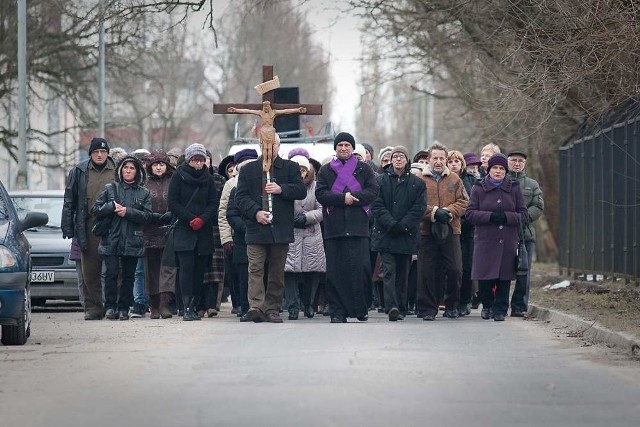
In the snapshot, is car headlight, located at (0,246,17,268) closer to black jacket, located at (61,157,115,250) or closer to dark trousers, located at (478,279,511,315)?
black jacket, located at (61,157,115,250)

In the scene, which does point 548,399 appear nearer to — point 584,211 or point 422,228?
point 422,228

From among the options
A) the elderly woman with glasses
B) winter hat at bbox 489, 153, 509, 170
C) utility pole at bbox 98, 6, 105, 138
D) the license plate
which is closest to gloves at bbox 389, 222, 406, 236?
winter hat at bbox 489, 153, 509, 170

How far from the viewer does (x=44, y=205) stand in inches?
915

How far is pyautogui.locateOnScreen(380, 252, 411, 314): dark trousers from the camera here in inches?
724

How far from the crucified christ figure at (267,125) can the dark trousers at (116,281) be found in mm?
1935

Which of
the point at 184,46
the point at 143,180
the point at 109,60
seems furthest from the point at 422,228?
the point at 184,46

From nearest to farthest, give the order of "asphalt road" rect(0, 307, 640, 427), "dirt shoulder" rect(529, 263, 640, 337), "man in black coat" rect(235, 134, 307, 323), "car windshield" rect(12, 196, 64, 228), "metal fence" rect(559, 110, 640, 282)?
"asphalt road" rect(0, 307, 640, 427)
"dirt shoulder" rect(529, 263, 640, 337)
"man in black coat" rect(235, 134, 307, 323)
"metal fence" rect(559, 110, 640, 282)
"car windshield" rect(12, 196, 64, 228)

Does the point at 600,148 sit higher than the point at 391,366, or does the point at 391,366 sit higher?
the point at 600,148

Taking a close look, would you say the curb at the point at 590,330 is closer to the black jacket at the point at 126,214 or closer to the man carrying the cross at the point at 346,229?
the man carrying the cross at the point at 346,229

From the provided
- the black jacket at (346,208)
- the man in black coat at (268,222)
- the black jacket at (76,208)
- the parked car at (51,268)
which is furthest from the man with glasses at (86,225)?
the black jacket at (346,208)

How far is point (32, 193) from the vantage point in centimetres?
2339

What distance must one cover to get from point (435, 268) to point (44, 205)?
6.48 metres

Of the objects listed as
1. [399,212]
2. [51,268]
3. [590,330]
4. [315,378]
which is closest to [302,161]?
[399,212]

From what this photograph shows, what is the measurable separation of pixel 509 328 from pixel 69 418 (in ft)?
26.8
